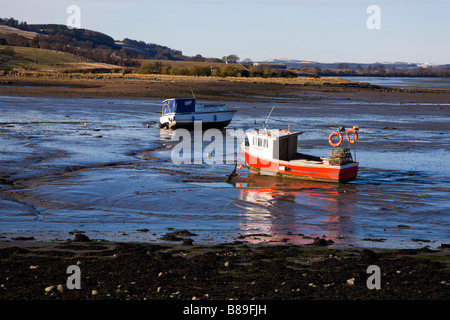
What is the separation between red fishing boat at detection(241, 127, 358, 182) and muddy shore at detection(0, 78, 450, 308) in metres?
10.4

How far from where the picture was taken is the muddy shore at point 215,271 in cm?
1065

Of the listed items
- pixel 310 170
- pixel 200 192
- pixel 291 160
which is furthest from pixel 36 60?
pixel 200 192

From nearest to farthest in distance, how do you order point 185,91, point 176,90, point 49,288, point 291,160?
point 49,288, point 291,160, point 185,91, point 176,90

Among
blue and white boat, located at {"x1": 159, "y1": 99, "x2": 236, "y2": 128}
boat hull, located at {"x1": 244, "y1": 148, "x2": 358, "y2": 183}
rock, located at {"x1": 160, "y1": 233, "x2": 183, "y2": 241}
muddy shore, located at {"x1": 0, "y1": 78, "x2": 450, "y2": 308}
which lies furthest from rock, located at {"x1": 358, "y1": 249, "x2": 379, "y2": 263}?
blue and white boat, located at {"x1": 159, "y1": 99, "x2": 236, "y2": 128}

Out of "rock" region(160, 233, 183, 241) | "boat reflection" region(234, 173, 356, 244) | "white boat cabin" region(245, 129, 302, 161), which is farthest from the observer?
"white boat cabin" region(245, 129, 302, 161)

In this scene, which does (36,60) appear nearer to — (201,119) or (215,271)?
(201,119)

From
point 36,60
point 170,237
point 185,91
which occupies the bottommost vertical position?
point 170,237

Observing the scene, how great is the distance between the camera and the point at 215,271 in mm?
12227

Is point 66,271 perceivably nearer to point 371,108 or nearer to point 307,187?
point 307,187

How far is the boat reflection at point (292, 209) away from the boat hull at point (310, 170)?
0.82 ft

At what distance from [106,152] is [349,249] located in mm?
19192

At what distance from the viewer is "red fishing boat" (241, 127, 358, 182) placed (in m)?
25.3

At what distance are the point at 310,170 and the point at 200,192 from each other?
5.31 meters

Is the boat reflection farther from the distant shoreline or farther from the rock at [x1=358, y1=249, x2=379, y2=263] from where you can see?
the distant shoreline
